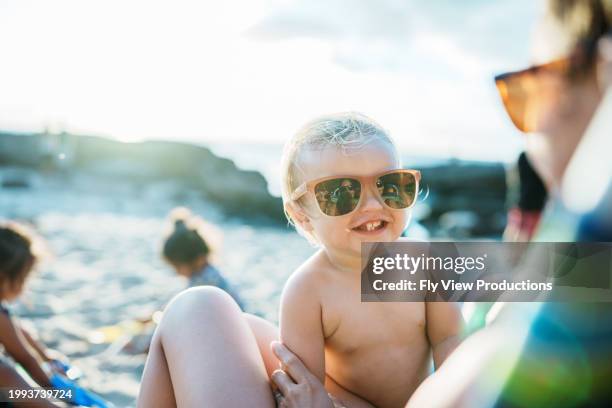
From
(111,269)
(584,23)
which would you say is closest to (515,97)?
(584,23)

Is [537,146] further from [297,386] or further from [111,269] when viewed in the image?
[111,269]

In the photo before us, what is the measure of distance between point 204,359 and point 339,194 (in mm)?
645

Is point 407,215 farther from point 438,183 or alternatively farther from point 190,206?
point 438,183

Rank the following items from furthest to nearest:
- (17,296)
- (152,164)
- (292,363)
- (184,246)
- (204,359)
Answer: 1. (152,164)
2. (184,246)
3. (17,296)
4. (292,363)
5. (204,359)

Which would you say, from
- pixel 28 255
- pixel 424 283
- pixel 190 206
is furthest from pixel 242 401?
pixel 190 206

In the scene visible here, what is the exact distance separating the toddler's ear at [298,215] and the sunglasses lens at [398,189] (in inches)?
11.8

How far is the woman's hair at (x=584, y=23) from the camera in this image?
818 millimetres

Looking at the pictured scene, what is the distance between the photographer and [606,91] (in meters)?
0.82

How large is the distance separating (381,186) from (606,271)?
85 cm

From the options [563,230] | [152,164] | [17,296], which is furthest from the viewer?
[152,164]

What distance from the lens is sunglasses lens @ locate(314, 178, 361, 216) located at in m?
1.65

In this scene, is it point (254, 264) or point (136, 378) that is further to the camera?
point (254, 264)

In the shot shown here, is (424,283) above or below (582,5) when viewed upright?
below

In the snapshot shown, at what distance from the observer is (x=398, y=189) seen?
5.52 ft
